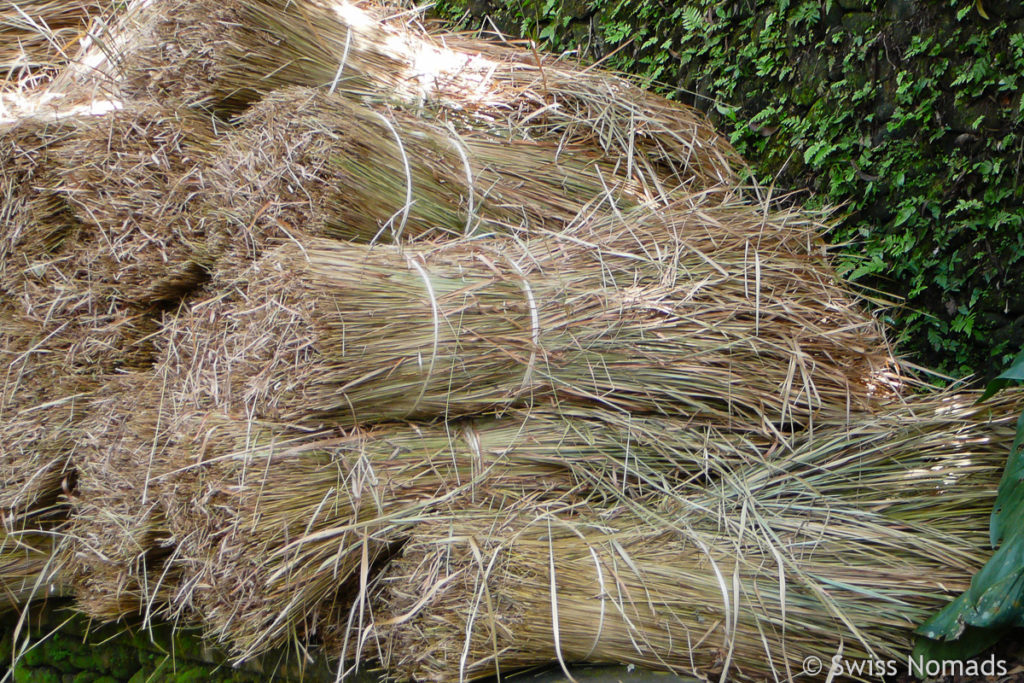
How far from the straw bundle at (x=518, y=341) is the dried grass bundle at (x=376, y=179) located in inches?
5.7

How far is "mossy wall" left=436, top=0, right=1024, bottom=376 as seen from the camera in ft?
7.49

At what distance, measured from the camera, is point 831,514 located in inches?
71.0

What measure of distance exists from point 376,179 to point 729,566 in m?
1.26

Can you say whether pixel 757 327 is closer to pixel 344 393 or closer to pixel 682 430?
pixel 682 430

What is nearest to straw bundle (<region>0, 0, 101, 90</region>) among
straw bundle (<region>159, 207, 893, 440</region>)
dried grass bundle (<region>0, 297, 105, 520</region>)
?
dried grass bundle (<region>0, 297, 105, 520</region>)

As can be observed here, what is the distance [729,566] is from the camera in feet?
5.62

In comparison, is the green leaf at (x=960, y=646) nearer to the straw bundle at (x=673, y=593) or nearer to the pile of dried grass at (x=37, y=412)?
the straw bundle at (x=673, y=593)

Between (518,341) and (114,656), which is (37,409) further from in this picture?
(518,341)

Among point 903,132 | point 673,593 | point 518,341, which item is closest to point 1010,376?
point 673,593

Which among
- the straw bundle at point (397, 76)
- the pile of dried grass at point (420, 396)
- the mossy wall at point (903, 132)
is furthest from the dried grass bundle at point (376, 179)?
the mossy wall at point (903, 132)

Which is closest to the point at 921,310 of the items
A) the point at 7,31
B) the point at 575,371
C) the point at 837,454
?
the point at 837,454

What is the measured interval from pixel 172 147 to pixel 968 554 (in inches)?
83.7

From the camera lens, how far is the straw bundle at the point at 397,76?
2250 millimetres

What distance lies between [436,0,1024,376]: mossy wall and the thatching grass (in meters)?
0.64
